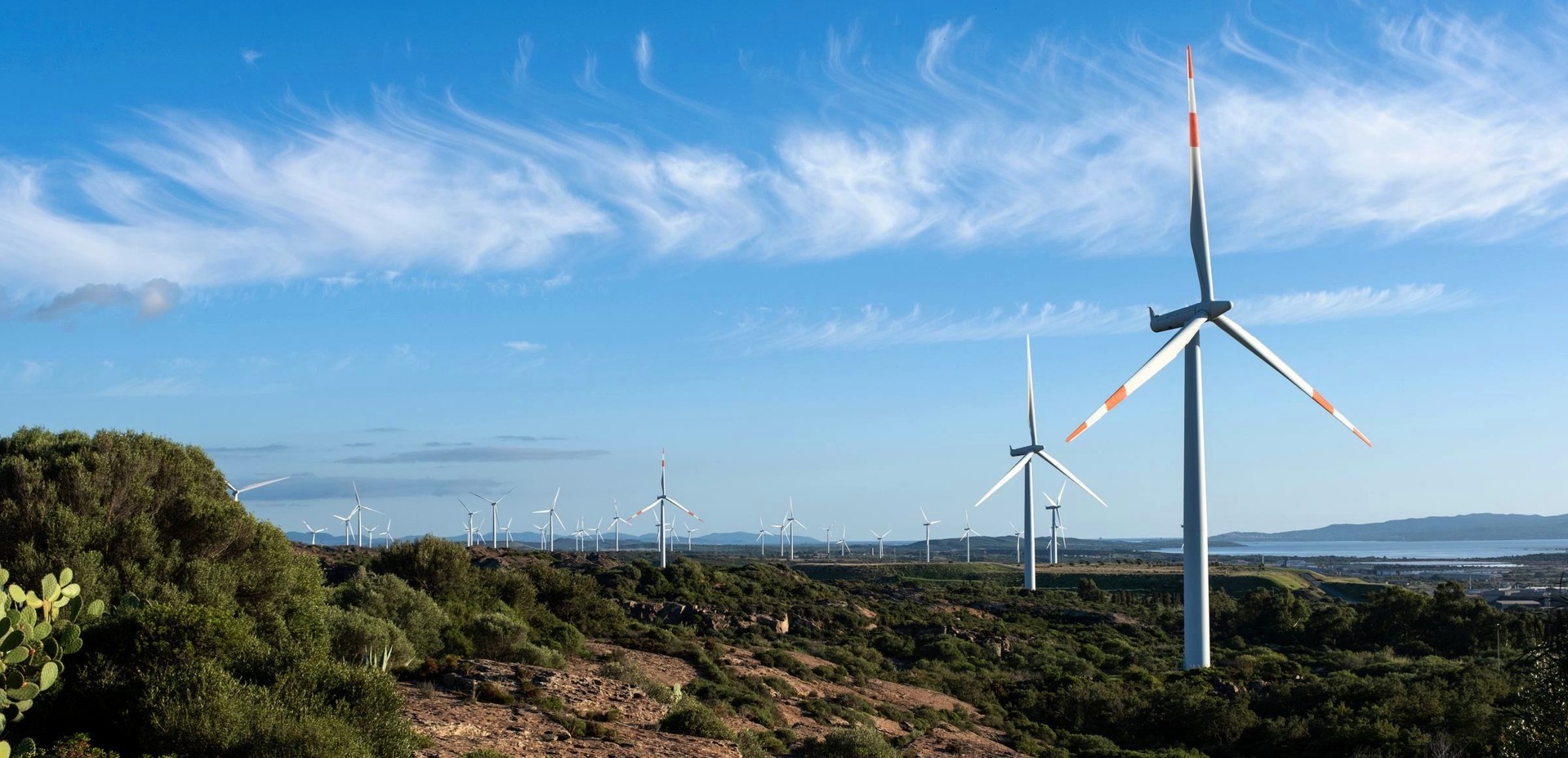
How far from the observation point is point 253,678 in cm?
1526

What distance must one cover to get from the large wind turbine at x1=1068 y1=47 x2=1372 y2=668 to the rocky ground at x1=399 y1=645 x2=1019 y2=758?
1382 centimetres

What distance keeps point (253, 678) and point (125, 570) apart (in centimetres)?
627

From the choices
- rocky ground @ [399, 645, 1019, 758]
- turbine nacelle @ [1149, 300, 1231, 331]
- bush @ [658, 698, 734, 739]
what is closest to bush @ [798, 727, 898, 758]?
bush @ [658, 698, 734, 739]

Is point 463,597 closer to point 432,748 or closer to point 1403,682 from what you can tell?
point 432,748

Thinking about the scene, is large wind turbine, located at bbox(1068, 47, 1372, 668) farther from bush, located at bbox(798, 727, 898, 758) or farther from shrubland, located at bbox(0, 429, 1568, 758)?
bush, located at bbox(798, 727, 898, 758)

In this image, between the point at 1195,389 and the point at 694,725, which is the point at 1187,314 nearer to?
the point at 1195,389

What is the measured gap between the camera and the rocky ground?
59.6ft

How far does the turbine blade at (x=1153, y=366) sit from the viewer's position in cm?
3856

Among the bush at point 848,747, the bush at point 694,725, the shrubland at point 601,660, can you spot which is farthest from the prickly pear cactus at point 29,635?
the bush at point 848,747

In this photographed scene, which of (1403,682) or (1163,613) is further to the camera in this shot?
(1163,613)

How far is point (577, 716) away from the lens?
21172mm

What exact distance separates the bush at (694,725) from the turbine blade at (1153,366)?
18.6m

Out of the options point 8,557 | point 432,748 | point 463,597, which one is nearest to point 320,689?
point 432,748

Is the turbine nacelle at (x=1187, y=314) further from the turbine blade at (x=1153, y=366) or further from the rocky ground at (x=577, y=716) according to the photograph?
the rocky ground at (x=577, y=716)
